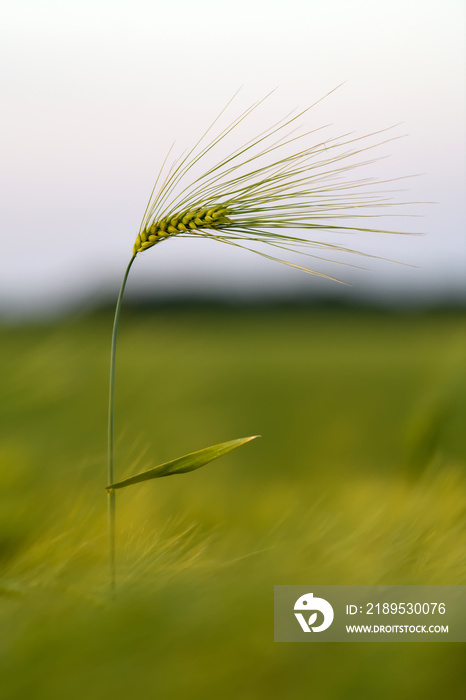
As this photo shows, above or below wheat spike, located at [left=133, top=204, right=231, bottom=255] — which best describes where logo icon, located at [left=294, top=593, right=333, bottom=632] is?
below

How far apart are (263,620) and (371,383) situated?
277 cm

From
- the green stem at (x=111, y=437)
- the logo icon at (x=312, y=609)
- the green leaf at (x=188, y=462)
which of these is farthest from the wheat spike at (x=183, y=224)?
the logo icon at (x=312, y=609)

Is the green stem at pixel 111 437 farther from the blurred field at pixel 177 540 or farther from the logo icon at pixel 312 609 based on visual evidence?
the logo icon at pixel 312 609

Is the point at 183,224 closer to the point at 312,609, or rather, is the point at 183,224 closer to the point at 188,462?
the point at 188,462

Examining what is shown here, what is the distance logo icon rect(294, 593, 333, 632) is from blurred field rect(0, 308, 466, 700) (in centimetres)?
2

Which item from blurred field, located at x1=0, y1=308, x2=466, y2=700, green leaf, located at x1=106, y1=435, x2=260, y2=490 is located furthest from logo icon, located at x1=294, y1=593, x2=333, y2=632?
green leaf, located at x1=106, y1=435, x2=260, y2=490

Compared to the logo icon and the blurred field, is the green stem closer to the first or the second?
the blurred field

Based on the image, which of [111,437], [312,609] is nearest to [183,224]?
[111,437]

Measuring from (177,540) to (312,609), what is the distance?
0.20m

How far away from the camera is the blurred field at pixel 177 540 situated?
0.31 meters

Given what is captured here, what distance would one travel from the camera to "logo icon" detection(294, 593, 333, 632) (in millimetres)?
351

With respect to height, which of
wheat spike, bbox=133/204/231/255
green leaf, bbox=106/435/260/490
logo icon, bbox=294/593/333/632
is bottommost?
logo icon, bbox=294/593/333/632

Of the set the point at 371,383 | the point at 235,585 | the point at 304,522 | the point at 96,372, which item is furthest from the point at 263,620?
the point at 371,383

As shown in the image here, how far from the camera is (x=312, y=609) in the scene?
447mm
